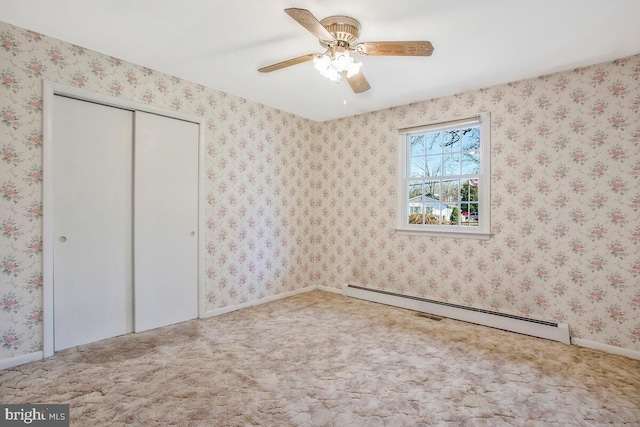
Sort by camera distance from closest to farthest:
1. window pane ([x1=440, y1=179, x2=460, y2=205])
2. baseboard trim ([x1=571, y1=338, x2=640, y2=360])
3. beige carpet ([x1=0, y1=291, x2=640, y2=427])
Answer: beige carpet ([x1=0, y1=291, x2=640, y2=427]), baseboard trim ([x1=571, y1=338, x2=640, y2=360]), window pane ([x1=440, y1=179, x2=460, y2=205])

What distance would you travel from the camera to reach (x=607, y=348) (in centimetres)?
271

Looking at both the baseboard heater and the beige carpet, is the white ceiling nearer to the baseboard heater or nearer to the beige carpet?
the baseboard heater

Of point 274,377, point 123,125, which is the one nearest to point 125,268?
point 123,125

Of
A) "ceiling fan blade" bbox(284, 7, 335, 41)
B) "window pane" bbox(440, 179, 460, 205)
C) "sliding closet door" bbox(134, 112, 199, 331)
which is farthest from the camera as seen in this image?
"window pane" bbox(440, 179, 460, 205)

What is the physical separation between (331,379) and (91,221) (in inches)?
90.6

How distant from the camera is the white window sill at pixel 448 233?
3.38 m

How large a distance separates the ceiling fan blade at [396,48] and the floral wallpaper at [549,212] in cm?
168

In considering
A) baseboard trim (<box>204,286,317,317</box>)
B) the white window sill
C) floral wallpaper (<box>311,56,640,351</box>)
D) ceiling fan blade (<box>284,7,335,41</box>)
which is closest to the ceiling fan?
ceiling fan blade (<box>284,7,335,41</box>)

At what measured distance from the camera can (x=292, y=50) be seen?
264 centimetres

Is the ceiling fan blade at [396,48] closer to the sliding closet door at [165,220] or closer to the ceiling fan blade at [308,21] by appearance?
the ceiling fan blade at [308,21]

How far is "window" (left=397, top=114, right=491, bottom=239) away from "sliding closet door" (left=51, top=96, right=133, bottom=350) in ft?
9.53

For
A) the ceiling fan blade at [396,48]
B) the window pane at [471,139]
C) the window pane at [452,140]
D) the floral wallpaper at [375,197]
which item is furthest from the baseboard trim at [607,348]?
the ceiling fan blade at [396,48]

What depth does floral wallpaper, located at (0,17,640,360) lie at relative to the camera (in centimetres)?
243

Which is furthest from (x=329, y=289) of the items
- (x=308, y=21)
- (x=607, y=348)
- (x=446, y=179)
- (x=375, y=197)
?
(x=308, y=21)
